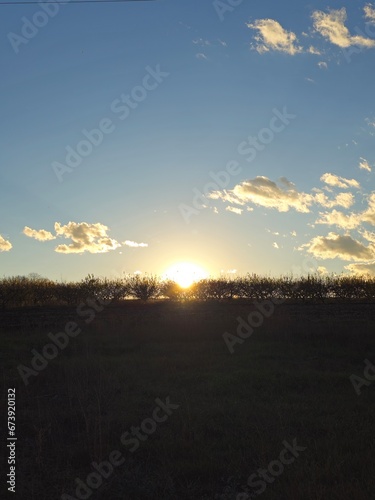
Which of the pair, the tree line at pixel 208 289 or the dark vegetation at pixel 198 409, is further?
the tree line at pixel 208 289

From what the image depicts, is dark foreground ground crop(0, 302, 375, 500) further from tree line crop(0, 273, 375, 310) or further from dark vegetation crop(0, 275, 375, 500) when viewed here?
tree line crop(0, 273, 375, 310)

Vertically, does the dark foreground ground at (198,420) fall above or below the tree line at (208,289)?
below

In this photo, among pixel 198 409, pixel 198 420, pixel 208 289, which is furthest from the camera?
pixel 208 289

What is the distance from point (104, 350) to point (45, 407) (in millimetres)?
6641

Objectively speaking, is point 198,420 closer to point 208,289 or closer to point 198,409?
point 198,409

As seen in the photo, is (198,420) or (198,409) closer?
(198,420)

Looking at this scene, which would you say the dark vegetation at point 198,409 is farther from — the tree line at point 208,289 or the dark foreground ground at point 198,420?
the tree line at point 208,289

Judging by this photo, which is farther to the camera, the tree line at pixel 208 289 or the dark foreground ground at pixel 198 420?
the tree line at pixel 208 289

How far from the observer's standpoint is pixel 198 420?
7.97m

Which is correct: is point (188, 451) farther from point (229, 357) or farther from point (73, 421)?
point (229, 357)

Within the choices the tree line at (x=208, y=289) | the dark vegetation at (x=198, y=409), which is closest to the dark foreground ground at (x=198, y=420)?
the dark vegetation at (x=198, y=409)

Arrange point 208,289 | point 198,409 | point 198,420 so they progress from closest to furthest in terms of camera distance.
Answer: point 198,420 < point 198,409 < point 208,289

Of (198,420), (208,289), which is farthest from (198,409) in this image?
(208,289)

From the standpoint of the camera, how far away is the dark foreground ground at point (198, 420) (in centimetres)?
571
